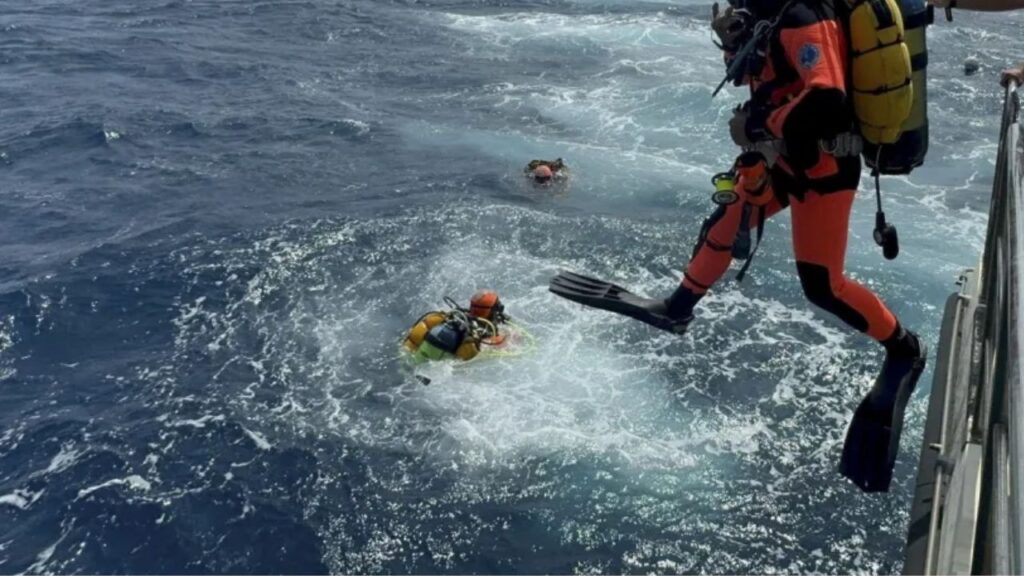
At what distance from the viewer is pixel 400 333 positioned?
12.4m

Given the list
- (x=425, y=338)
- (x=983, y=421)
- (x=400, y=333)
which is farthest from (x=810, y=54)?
(x=400, y=333)

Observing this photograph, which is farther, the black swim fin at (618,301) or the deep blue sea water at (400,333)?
the deep blue sea water at (400,333)

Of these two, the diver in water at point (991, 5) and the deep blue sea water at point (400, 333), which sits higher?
the diver in water at point (991, 5)

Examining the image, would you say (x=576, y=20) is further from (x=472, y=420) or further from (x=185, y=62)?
(x=472, y=420)

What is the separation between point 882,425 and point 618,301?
212 cm

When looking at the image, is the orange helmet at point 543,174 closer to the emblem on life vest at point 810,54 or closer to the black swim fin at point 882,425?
the black swim fin at point 882,425

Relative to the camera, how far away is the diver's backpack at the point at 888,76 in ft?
16.6

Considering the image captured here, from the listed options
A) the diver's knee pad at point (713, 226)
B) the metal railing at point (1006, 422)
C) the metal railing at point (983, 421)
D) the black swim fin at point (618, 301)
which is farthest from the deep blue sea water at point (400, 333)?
the metal railing at point (1006, 422)

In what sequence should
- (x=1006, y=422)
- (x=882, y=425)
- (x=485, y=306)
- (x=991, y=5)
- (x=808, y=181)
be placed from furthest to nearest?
(x=485, y=306), (x=882, y=425), (x=808, y=181), (x=991, y=5), (x=1006, y=422)

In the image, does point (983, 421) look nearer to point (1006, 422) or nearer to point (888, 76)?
point (1006, 422)

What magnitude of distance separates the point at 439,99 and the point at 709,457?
45.5ft

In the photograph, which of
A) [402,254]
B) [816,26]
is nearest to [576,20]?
Result: [402,254]

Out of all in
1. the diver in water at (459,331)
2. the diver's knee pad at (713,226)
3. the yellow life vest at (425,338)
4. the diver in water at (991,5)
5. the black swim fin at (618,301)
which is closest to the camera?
the diver in water at (991,5)

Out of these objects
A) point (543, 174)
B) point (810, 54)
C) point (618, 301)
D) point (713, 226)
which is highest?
point (810, 54)
